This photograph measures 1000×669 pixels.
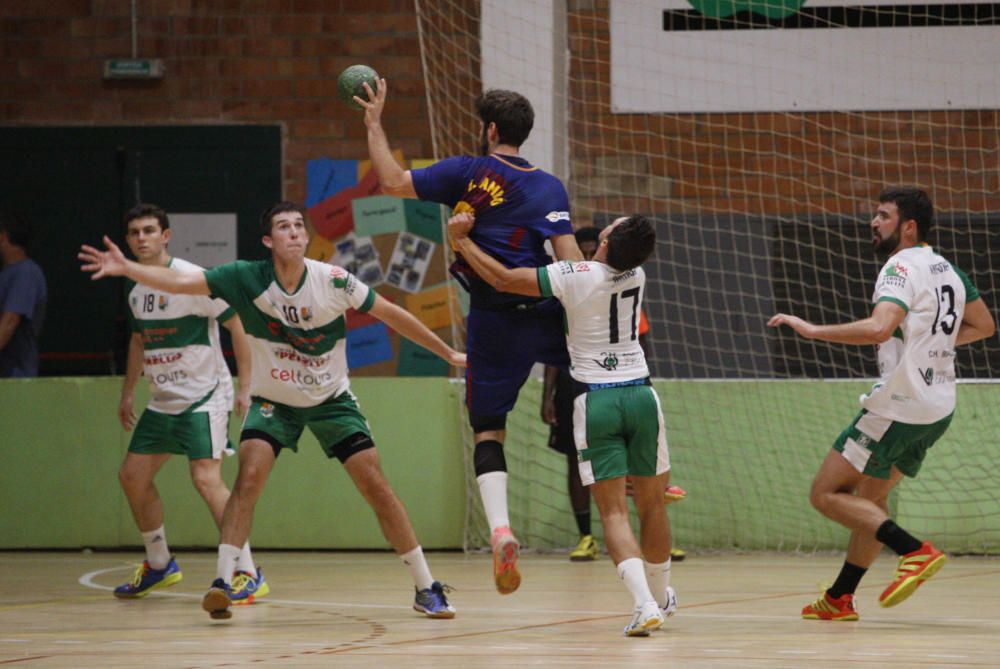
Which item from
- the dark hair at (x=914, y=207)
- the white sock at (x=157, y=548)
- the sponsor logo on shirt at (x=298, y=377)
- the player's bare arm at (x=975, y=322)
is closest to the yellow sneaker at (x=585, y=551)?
the white sock at (x=157, y=548)

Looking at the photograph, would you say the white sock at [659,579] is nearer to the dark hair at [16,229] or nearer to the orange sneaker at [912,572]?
the orange sneaker at [912,572]

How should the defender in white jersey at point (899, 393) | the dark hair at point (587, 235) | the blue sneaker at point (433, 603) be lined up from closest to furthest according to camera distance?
the defender in white jersey at point (899, 393) < the blue sneaker at point (433, 603) < the dark hair at point (587, 235)

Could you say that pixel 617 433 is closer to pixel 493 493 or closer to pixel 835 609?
pixel 493 493

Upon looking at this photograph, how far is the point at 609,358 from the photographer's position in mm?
5836

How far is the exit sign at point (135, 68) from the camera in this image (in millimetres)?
12555

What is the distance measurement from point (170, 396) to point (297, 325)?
4.62 ft

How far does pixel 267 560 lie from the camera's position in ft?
33.0

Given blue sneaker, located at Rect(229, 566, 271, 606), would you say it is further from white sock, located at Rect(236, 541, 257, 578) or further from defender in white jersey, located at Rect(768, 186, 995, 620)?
defender in white jersey, located at Rect(768, 186, 995, 620)

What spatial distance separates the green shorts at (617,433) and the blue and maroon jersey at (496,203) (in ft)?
1.77

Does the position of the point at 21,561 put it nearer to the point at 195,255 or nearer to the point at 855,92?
the point at 195,255

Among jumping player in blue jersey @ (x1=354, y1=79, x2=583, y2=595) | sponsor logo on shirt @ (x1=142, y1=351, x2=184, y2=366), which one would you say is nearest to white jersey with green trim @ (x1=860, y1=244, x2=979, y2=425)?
jumping player in blue jersey @ (x1=354, y1=79, x2=583, y2=595)

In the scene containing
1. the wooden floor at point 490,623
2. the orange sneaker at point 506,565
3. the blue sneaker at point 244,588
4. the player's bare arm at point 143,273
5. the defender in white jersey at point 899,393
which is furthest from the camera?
the blue sneaker at point 244,588

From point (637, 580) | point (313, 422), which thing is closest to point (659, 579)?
point (637, 580)

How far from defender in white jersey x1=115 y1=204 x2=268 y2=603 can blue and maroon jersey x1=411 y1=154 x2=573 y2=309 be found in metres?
1.97
